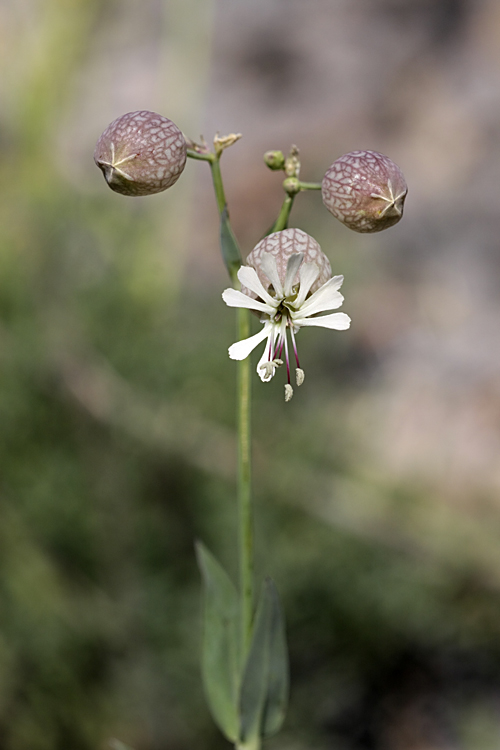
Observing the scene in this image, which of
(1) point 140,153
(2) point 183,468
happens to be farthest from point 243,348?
(2) point 183,468

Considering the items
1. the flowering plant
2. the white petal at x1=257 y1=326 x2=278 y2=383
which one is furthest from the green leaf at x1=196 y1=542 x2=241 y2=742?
the white petal at x1=257 y1=326 x2=278 y2=383

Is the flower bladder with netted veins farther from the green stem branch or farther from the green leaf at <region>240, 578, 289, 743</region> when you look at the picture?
the green leaf at <region>240, 578, 289, 743</region>

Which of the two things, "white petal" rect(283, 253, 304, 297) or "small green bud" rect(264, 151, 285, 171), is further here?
"small green bud" rect(264, 151, 285, 171)

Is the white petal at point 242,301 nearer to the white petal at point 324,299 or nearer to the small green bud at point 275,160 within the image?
the white petal at point 324,299

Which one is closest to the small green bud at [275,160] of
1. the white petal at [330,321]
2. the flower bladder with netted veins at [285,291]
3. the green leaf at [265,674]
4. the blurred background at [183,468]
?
the flower bladder with netted veins at [285,291]

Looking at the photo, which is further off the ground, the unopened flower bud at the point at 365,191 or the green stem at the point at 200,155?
the green stem at the point at 200,155

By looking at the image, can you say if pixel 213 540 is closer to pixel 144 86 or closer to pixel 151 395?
pixel 151 395

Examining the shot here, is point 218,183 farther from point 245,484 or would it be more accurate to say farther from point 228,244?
point 245,484
